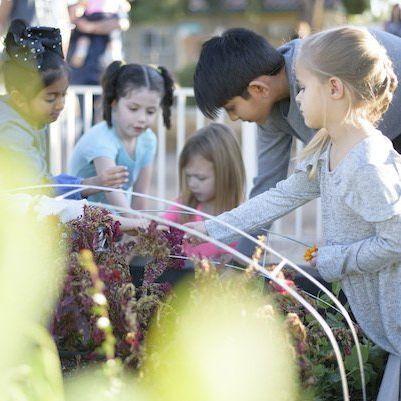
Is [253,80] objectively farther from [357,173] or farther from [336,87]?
[357,173]

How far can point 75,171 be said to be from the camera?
154 inches

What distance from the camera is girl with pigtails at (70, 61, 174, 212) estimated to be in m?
3.80

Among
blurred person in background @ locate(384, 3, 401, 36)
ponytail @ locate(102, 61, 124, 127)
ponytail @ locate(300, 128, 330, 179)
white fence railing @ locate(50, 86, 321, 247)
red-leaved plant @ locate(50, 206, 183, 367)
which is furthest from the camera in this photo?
blurred person in background @ locate(384, 3, 401, 36)

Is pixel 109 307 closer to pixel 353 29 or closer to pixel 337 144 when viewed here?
pixel 337 144

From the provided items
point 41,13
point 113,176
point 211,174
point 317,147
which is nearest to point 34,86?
point 113,176

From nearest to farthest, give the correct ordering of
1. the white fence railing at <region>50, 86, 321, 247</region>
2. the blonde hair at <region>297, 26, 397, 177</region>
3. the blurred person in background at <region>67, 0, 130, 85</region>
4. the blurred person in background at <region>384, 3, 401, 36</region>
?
the blonde hair at <region>297, 26, 397, 177</region>
the white fence railing at <region>50, 86, 321, 247</region>
the blurred person in background at <region>67, 0, 130, 85</region>
the blurred person in background at <region>384, 3, 401, 36</region>

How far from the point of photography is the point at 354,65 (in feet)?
7.23

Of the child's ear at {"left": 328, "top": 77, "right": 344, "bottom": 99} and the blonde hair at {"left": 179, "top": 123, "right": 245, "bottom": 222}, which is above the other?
the child's ear at {"left": 328, "top": 77, "right": 344, "bottom": 99}

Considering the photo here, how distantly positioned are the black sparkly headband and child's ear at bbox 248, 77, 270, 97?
858 mm

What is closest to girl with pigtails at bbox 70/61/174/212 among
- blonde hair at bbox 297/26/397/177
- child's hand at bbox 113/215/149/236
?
child's hand at bbox 113/215/149/236

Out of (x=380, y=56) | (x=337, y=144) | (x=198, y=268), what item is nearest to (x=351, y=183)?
(x=337, y=144)

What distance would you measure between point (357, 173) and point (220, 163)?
179cm

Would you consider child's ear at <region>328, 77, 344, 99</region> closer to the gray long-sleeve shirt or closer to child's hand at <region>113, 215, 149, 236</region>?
the gray long-sleeve shirt

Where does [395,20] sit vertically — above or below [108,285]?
below
